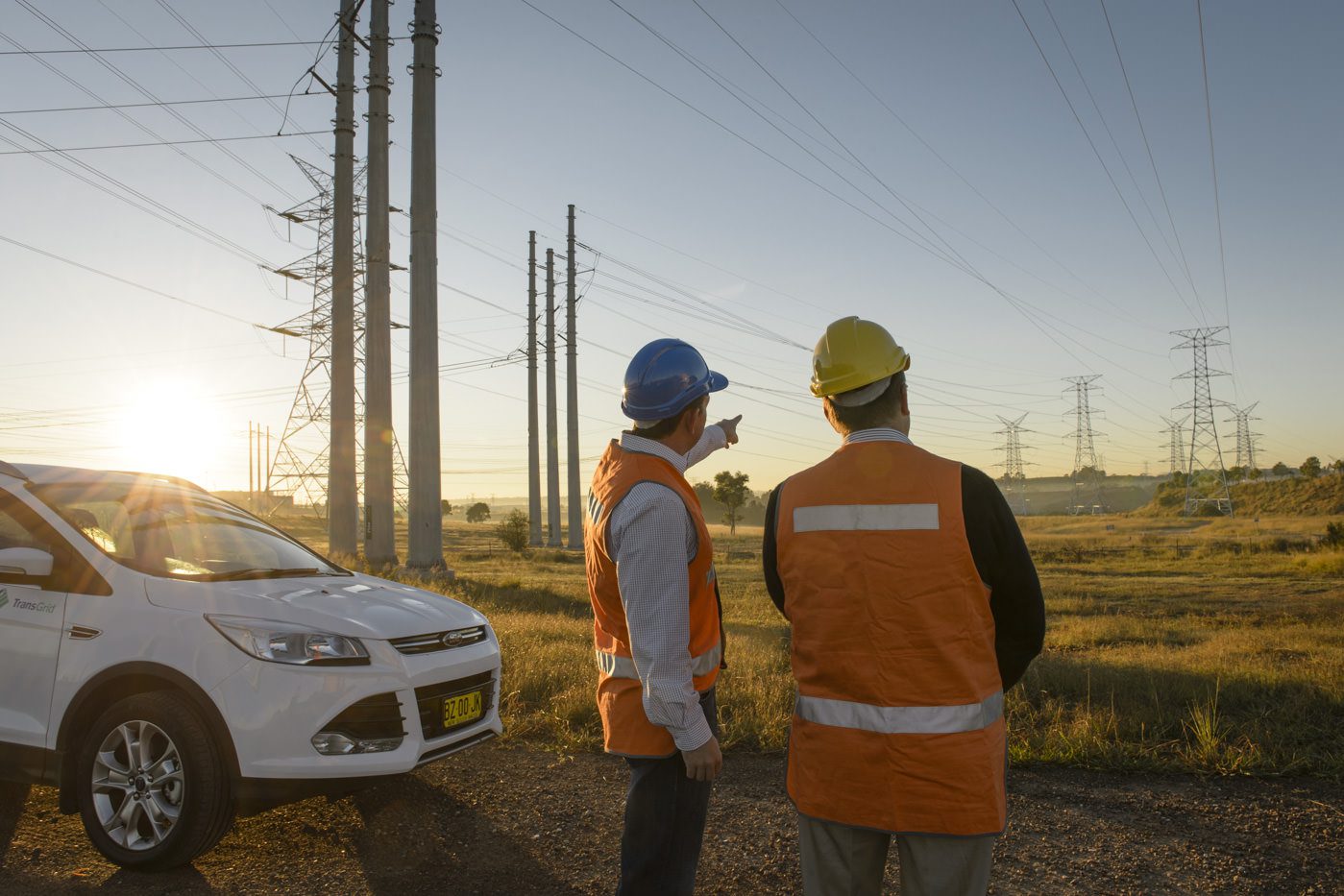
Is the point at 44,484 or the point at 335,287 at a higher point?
the point at 335,287

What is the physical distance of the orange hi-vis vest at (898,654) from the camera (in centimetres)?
228

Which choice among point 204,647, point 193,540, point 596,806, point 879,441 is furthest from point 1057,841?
point 193,540

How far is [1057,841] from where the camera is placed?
449 cm

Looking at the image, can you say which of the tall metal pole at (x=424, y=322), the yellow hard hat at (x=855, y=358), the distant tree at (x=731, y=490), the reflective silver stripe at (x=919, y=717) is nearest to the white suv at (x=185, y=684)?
the reflective silver stripe at (x=919, y=717)

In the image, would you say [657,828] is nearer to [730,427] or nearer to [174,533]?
[730,427]

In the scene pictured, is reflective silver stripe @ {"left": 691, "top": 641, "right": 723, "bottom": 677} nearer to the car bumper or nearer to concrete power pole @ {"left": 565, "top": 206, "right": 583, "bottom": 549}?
the car bumper

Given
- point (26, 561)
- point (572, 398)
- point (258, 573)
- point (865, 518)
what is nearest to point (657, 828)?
point (865, 518)

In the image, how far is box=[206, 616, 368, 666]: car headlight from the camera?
14.1ft

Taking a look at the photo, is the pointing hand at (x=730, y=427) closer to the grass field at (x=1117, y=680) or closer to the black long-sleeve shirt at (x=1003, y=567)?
the black long-sleeve shirt at (x=1003, y=567)

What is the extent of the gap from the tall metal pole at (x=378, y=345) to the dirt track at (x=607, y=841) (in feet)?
42.1

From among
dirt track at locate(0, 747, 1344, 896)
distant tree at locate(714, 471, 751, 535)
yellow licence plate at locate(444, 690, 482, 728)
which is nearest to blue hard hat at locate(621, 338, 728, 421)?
dirt track at locate(0, 747, 1344, 896)

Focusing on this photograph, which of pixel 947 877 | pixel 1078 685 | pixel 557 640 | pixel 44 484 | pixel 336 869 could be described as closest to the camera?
pixel 947 877

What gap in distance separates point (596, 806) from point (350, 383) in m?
15.9

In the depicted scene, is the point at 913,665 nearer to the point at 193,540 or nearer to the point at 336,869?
the point at 336,869
